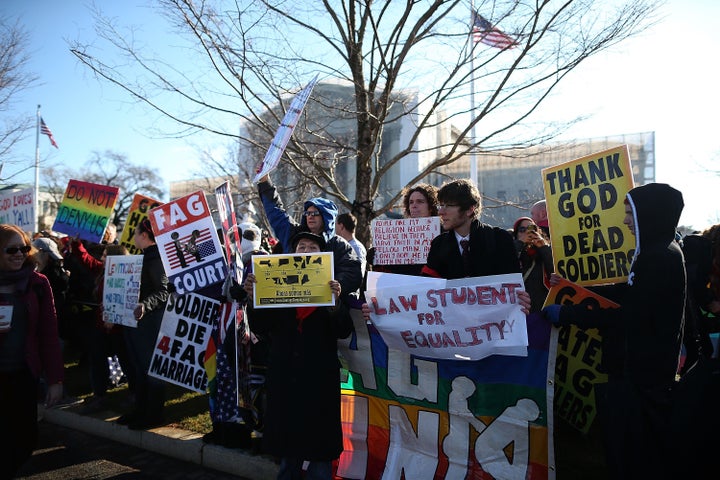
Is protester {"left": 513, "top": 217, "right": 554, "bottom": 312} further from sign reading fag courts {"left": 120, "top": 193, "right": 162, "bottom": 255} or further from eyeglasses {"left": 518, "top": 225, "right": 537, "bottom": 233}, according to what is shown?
sign reading fag courts {"left": 120, "top": 193, "right": 162, "bottom": 255}

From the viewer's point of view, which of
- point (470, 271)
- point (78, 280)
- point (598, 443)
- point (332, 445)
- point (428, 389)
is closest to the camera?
point (332, 445)

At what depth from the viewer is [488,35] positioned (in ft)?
23.9

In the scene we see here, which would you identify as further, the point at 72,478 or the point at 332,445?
the point at 72,478

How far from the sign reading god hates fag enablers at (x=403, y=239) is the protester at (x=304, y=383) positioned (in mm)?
1881

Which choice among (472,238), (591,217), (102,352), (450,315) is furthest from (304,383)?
(102,352)

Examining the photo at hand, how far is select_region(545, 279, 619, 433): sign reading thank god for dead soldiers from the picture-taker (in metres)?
4.53

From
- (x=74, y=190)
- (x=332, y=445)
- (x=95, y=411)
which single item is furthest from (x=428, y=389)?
(x=74, y=190)

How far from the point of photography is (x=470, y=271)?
12.8 ft

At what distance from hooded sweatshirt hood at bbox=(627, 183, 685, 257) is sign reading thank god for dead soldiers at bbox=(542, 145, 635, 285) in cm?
114

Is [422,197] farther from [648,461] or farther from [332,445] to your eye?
[648,461]

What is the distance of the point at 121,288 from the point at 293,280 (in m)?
3.57

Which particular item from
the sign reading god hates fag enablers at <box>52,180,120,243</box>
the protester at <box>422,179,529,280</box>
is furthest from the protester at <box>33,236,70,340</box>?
the protester at <box>422,179,529,280</box>

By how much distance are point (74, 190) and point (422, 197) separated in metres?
5.46

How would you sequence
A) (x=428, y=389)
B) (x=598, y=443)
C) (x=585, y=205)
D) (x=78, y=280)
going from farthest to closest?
1. (x=78, y=280)
2. (x=598, y=443)
3. (x=585, y=205)
4. (x=428, y=389)
